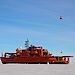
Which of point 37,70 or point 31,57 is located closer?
point 37,70

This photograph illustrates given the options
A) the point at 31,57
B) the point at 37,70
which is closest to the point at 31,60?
the point at 31,57

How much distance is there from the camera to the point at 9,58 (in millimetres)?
113812

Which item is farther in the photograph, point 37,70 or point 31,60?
point 31,60

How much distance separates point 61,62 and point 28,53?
1730 centimetres

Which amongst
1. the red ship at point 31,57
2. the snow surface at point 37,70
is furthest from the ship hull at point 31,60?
the snow surface at point 37,70

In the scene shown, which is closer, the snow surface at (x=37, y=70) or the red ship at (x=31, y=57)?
the snow surface at (x=37, y=70)

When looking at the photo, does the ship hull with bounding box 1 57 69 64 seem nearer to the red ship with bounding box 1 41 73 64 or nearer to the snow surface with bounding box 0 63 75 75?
the red ship with bounding box 1 41 73 64

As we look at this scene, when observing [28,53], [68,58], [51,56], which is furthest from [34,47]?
[68,58]

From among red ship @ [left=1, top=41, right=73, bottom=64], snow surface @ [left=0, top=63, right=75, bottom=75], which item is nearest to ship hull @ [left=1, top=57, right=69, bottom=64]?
red ship @ [left=1, top=41, right=73, bottom=64]

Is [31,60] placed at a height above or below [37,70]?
below

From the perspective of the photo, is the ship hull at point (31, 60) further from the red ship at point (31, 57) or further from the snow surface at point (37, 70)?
the snow surface at point (37, 70)

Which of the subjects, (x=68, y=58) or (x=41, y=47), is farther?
(x=68, y=58)

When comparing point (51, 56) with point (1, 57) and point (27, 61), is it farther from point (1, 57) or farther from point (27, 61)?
point (1, 57)

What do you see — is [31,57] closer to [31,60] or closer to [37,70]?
[31,60]
